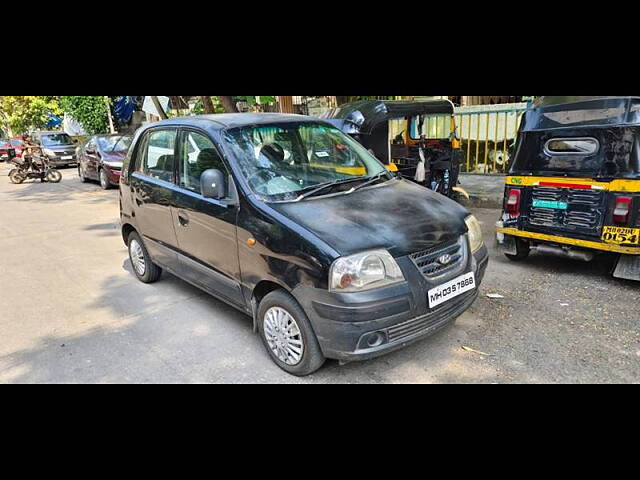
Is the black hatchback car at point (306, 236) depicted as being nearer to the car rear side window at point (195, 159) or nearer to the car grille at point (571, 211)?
the car rear side window at point (195, 159)

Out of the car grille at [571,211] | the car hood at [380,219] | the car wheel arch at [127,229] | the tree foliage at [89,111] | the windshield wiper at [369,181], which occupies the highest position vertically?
the tree foliage at [89,111]

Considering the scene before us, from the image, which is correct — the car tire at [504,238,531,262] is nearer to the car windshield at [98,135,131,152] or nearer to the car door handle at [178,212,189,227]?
the car door handle at [178,212,189,227]

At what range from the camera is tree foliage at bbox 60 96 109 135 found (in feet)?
75.8

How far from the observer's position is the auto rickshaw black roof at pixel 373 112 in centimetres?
689

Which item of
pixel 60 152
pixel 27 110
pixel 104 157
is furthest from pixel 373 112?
pixel 27 110

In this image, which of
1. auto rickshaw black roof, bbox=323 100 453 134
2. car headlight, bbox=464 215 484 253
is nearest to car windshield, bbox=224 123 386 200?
car headlight, bbox=464 215 484 253

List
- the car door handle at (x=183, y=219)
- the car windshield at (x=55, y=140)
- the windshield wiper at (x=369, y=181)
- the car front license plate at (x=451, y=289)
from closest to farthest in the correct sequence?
the car front license plate at (x=451, y=289), the windshield wiper at (x=369, y=181), the car door handle at (x=183, y=219), the car windshield at (x=55, y=140)

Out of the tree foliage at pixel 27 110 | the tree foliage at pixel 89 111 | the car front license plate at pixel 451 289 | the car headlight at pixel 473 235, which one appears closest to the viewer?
the car front license plate at pixel 451 289

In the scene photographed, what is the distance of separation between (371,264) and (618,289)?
9.91 feet

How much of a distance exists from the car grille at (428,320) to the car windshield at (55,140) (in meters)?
21.7

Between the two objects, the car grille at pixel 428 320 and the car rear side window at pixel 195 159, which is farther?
the car rear side window at pixel 195 159

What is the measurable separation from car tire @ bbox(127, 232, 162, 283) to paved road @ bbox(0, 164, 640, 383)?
0.12m

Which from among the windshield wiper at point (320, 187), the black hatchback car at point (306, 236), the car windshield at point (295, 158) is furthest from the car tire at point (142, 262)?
the windshield wiper at point (320, 187)
